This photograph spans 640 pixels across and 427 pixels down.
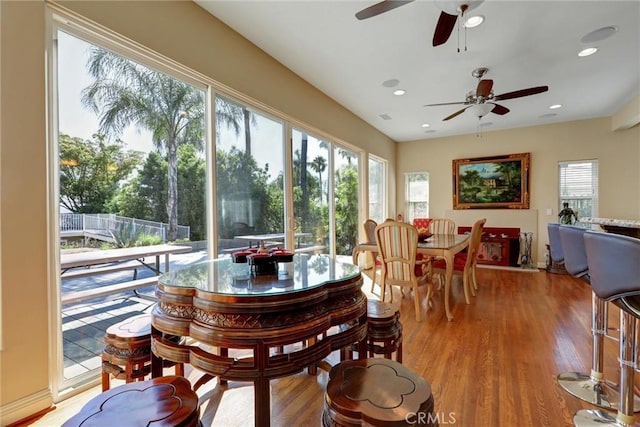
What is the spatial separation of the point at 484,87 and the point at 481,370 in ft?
9.65

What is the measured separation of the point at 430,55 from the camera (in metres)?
3.35

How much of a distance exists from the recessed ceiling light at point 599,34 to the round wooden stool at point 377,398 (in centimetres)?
388

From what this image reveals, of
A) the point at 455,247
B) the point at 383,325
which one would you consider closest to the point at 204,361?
the point at 383,325

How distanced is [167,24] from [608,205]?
7605mm

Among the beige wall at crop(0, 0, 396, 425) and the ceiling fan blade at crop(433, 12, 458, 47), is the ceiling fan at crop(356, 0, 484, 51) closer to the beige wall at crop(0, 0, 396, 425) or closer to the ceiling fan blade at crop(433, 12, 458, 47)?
the ceiling fan blade at crop(433, 12, 458, 47)

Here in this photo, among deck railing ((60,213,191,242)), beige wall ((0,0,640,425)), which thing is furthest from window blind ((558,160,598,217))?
deck railing ((60,213,191,242))

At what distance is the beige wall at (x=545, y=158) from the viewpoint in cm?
547

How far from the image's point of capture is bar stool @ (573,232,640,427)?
129 centimetres

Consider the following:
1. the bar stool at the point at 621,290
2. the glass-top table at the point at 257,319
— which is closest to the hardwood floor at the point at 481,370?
the bar stool at the point at 621,290

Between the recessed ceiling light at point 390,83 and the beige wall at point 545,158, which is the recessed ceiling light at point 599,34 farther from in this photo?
the beige wall at point 545,158

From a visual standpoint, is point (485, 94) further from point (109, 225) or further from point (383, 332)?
point (109, 225)

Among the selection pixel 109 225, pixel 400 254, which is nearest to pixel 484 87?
pixel 400 254

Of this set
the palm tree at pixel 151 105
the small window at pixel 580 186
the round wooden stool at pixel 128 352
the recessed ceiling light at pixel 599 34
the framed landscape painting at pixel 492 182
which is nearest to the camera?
the round wooden stool at pixel 128 352

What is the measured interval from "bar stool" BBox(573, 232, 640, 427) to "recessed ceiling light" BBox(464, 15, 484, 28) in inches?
85.7
